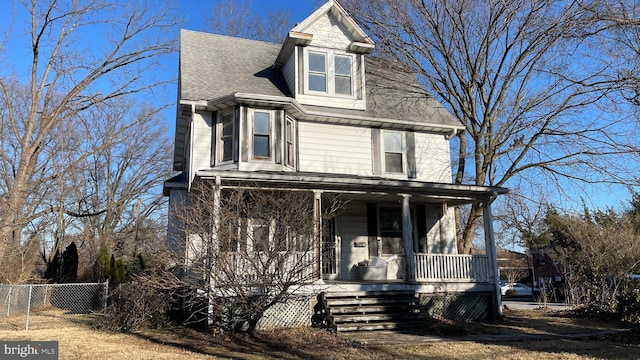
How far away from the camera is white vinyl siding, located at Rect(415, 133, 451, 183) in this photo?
15508 mm

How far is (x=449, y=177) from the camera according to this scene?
16.0 metres

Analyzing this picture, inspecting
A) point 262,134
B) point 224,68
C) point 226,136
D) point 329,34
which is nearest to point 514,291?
point 329,34

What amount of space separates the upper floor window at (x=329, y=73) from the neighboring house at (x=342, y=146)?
0.03m

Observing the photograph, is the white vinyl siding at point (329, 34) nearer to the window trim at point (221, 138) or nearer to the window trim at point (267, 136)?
the window trim at point (267, 136)

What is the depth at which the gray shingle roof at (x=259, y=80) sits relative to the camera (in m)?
14.5

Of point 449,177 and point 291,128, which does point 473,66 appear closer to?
point 449,177

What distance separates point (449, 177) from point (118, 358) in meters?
11.8

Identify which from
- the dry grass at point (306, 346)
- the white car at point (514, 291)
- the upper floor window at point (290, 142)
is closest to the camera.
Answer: the dry grass at point (306, 346)

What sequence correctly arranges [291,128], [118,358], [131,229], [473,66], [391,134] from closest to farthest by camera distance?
1. [118,358]
2. [291,128]
3. [391,134]
4. [473,66]
5. [131,229]

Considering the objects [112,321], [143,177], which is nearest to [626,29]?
[112,321]

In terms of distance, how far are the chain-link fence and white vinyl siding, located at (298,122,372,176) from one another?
721 centimetres

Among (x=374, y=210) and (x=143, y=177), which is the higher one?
(x=143, y=177)

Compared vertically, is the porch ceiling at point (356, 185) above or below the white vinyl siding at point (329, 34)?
below

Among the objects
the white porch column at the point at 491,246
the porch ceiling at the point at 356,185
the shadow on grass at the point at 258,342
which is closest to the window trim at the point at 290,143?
the porch ceiling at the point at 356,185
